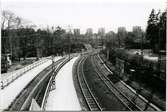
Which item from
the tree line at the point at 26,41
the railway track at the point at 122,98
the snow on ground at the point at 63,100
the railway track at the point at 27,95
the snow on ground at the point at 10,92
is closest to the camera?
the railway track at the point at 122,98

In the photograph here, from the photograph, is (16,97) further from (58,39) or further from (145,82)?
(58,39)

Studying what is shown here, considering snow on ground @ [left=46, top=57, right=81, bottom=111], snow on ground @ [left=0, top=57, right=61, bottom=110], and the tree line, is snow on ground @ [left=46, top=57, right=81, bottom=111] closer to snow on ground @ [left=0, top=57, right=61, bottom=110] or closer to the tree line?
snow on ground @ [left=0, top=57, right=61, bottom=110]

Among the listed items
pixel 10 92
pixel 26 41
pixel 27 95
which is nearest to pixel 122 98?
pixel 27 95

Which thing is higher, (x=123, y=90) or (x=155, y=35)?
(x=155, y=35)

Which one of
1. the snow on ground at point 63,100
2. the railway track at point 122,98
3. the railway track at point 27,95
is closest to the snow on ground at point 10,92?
the railway track at point 27,95

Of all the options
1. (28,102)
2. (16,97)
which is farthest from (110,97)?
(16,97)

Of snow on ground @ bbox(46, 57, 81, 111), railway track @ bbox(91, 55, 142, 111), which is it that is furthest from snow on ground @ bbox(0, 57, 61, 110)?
railway track @ bbox(91, 55, 142, 111)

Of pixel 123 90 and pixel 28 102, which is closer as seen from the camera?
pixel 28 102

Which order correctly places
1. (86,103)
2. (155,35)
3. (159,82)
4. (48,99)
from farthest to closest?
(155,35) → (159,82) → (48,99) → (86,103)

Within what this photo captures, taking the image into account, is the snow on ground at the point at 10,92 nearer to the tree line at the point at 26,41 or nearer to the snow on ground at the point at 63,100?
the snow on ground at the point at 63,100

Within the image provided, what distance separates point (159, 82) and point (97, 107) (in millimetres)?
7543

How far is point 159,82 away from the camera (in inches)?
887

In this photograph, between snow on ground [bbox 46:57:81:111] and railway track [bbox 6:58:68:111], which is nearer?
snow on ground [bbox 46:57:81:111]

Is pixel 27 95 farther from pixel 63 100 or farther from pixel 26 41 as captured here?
pixel 26 41
